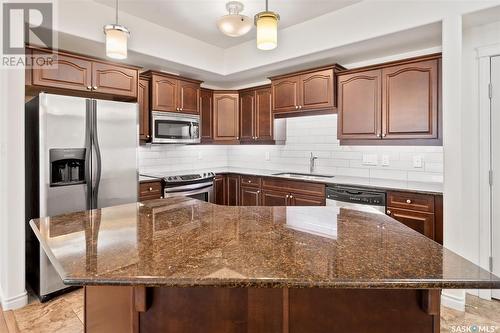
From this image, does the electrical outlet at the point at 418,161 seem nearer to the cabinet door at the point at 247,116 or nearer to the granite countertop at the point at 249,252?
the granite countertop at the point at 249,252

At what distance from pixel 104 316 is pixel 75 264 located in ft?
1.56

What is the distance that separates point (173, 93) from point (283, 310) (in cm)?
344

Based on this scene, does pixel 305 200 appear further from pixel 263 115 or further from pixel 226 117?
pixel 226 117

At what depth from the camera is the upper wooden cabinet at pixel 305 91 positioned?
344cm

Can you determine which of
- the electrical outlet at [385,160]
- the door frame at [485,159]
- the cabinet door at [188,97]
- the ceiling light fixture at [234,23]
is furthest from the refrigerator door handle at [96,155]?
the door frame at [485,159]

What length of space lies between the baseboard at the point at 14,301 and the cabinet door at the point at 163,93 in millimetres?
2337

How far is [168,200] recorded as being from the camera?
82.5 inches

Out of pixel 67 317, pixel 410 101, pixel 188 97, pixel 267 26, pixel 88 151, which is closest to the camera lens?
pixel 267 26

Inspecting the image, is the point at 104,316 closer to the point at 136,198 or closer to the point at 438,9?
the point at 136,198

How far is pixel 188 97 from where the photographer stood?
4.15 meters

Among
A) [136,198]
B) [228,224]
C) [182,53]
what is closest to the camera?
[228,224]

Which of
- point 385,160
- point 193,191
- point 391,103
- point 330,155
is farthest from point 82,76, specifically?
point 385,160

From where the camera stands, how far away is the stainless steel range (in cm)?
361

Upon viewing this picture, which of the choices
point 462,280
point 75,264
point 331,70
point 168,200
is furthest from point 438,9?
point 75,264
